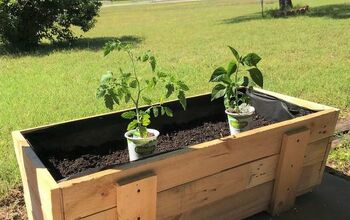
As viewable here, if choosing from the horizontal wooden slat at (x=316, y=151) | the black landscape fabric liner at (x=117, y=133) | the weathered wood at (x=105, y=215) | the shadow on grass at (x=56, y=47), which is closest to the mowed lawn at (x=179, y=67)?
the shadow on grass at (x=56, y=47)

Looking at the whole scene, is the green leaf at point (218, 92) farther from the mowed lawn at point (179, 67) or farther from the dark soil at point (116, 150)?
the mowed lawn at point (179, 67)

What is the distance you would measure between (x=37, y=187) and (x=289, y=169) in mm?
1544

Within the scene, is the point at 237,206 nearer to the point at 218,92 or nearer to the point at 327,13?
the point at 218,92

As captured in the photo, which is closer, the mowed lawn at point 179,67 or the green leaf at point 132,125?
the green leaf at point 132,125

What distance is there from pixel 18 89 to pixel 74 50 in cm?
402

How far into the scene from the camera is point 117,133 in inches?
117

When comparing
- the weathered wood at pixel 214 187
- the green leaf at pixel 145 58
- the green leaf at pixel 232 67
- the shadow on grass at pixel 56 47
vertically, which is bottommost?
the shadow on grass at pixel 56 47

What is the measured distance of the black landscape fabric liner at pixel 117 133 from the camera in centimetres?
265

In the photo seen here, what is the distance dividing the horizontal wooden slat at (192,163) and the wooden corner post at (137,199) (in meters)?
0.04

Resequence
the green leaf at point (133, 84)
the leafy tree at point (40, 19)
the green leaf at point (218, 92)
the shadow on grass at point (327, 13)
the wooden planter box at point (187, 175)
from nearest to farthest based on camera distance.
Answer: the wooden planter box at point (187, 175) → the green leaf at point (133, 84) → the green leaf at point (218, 92) → the leafy tree at point (40, 19) → the shadow on grass at point (327, 13)

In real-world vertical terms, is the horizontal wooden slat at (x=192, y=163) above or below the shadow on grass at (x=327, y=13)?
above

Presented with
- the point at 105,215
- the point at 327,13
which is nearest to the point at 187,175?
the point at 105,215

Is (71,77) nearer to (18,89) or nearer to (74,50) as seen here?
(18,89)

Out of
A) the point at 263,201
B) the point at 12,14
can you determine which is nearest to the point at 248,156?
the point at 263,201
